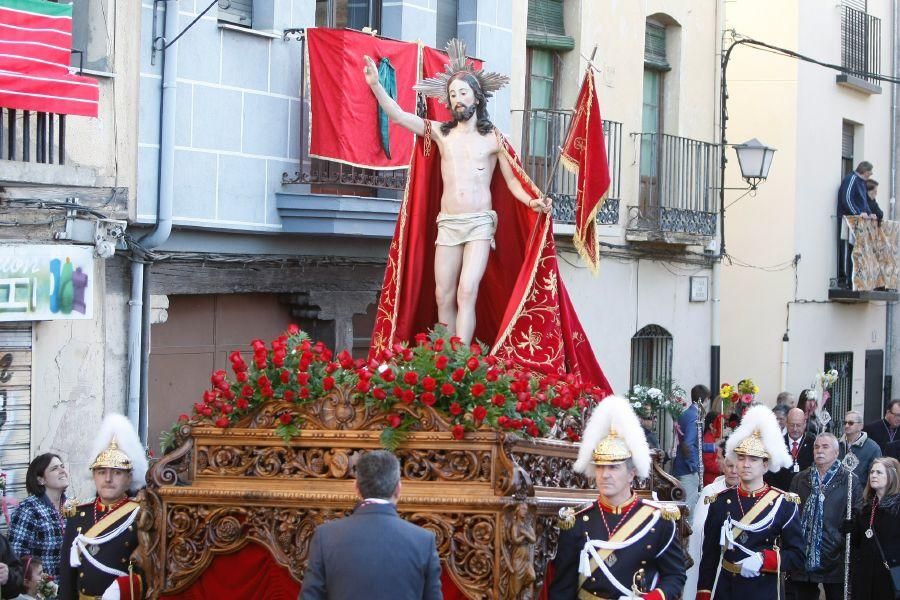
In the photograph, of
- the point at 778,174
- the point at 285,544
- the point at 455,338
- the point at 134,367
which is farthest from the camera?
the point at 778,174

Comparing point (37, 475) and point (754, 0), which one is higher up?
point (754, 0)

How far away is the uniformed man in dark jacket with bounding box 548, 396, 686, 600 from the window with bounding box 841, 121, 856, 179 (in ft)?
54.1

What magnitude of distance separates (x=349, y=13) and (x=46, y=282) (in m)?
4.67

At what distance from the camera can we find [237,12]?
12906 millimetres

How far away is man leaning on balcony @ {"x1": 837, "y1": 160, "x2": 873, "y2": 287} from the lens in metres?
21.5

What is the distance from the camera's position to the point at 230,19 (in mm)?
12773

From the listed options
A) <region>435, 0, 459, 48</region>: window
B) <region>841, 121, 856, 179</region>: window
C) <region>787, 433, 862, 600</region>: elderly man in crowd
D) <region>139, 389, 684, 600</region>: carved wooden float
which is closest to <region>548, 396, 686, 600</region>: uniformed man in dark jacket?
<region>139, 389, 684, 600</region>: carved wooden float

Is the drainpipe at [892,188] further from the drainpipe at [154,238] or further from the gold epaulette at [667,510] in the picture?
the gold epaulette at [667,510]

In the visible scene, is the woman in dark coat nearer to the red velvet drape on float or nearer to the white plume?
the red velvet drape on float

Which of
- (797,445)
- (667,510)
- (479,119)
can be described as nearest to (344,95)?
(479,119)

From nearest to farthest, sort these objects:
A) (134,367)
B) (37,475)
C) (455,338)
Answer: (455,338) → (37,475) → (134,367)

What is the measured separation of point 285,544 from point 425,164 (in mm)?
3248

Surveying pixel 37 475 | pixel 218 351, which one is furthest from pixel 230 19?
pixel 37 475

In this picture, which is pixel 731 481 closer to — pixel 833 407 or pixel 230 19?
pixel 230 19
